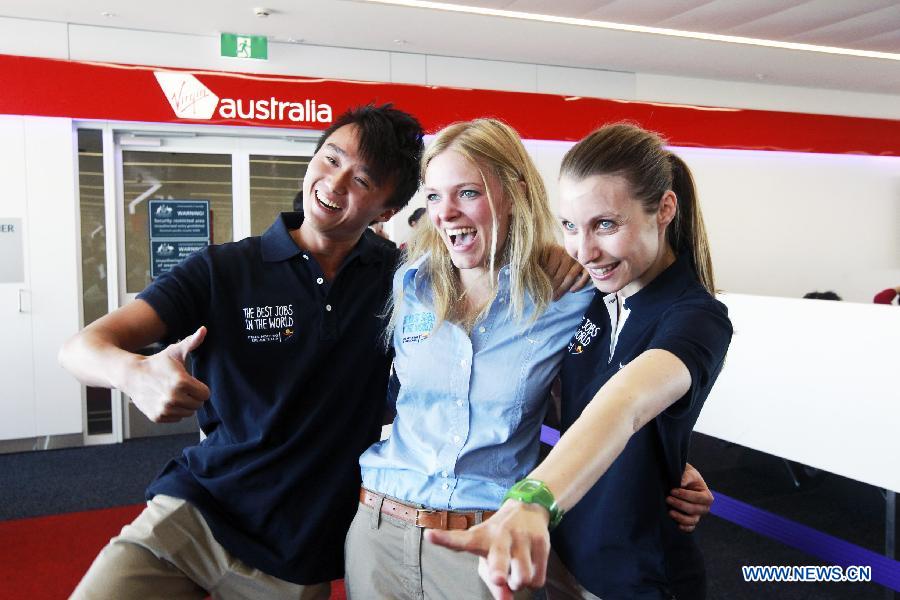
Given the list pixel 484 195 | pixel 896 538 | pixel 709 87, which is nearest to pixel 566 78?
pixel 709 87

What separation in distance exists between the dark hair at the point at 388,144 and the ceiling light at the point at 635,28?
4.05 meters

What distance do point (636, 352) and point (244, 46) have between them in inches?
239

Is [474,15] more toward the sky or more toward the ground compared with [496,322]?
more toward the sky

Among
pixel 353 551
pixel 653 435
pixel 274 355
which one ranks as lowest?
pixel 353 551

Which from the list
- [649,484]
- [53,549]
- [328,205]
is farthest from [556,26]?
[649,484]

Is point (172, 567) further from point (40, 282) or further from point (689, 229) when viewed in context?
point (40, 282)

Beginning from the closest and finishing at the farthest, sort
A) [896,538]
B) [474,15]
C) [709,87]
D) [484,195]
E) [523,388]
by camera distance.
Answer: [523,388] → [484,195] → [896,538] → [474,15] → [709,87]

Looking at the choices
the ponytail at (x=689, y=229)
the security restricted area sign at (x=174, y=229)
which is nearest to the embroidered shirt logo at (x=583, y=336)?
the ponytail at (x=689, y=229)

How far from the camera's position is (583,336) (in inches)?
61.7

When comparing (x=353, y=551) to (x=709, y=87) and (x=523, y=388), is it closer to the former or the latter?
(x=523, y=388)

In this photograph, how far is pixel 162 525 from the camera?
5.23 feet

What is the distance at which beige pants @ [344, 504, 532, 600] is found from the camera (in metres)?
1.47

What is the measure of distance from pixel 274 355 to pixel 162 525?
42 cm

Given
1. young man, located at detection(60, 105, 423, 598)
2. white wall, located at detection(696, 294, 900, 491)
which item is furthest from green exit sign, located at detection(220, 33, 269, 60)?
young man, located at detection(60, 105, 423, 598)
